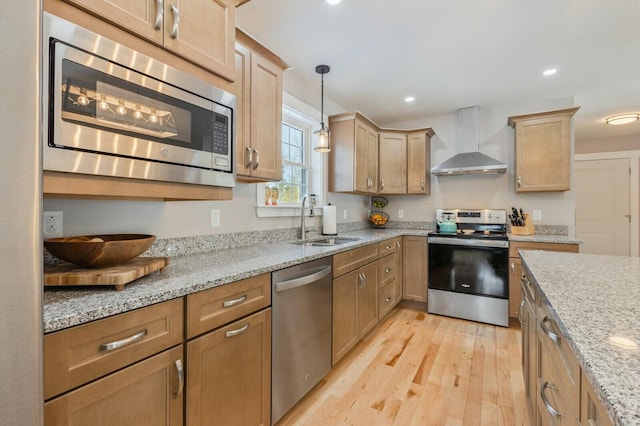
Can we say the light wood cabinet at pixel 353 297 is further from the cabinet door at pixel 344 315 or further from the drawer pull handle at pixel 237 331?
the drawer pull handle at pixel 237 331

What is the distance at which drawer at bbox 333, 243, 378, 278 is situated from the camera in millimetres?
2148

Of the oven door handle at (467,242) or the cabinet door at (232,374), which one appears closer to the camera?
the cabinet door at (232,374)

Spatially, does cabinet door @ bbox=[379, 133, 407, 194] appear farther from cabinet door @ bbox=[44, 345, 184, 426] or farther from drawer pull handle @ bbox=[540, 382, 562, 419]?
cabinet door @ bbox=[44, 345, 184, 426]

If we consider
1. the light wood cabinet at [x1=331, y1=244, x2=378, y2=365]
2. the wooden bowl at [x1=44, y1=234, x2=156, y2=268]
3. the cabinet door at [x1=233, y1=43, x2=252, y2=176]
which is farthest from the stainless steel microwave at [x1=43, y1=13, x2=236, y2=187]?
the light wood cabinet at [x1=331, y1=244, x2=378, y2=365]

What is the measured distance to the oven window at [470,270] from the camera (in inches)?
122

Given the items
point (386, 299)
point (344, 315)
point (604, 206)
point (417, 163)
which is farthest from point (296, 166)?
point (604, 206)

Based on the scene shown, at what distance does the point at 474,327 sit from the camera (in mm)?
3129

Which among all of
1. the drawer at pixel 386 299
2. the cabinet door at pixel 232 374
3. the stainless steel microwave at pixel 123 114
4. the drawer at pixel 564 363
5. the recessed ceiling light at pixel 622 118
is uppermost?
the recessed ceiling light at pixel 622 118

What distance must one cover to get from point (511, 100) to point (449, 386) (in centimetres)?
330

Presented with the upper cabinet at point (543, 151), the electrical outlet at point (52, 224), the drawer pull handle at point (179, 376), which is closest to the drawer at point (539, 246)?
the upper cabinet at point (543, 151)

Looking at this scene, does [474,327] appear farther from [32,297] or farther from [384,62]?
[32,297]

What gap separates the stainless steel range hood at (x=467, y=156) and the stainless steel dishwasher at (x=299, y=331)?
2463 millimetres

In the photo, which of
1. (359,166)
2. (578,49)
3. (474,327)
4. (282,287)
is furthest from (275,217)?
(578,49)

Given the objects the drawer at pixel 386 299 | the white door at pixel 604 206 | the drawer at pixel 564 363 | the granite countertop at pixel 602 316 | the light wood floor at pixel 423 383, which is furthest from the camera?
the white door at pixel 604 206
